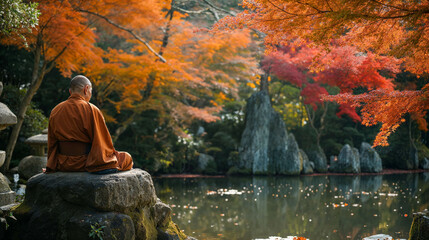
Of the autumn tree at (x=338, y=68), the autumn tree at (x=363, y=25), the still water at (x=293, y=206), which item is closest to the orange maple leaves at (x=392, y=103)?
the autumn tree at (x=363, y=25)

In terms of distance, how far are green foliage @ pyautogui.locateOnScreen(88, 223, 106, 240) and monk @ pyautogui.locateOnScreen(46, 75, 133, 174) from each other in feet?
1.91

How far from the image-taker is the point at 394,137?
17531 mm

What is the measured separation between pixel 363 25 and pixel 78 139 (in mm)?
3591

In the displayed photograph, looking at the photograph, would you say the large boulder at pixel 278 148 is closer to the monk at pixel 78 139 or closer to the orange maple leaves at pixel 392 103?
the orange maple leaves at pixel 392 103

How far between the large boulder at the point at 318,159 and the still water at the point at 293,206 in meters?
2.85

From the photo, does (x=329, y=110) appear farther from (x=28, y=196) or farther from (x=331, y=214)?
(x=28, y=196)

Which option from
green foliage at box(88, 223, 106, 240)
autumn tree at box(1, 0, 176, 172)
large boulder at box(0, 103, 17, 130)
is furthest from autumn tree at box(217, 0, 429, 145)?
autumn tree at box(1, 0, 176, 172)

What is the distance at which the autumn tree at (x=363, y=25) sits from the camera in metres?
3.57

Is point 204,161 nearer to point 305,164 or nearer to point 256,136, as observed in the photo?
point 256,136

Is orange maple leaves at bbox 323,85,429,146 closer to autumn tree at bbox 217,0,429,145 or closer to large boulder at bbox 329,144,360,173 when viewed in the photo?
autumn tree at bbox 217,0,429,145

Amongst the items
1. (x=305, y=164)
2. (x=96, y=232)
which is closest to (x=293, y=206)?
(x=96, y=232)

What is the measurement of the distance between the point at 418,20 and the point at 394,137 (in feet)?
50.6

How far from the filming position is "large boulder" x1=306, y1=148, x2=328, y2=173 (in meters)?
15.6

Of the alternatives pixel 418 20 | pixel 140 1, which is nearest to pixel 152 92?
pixel 140 1
